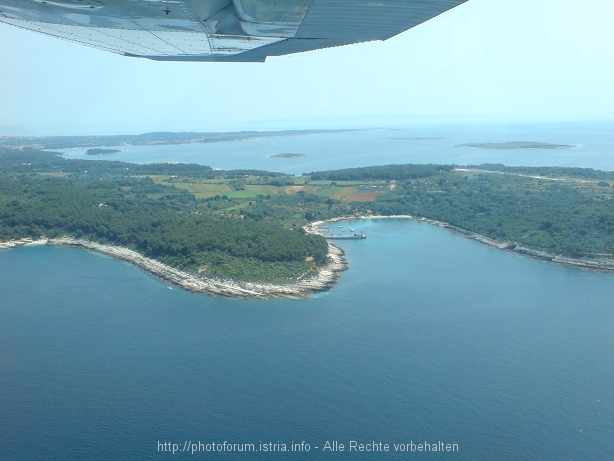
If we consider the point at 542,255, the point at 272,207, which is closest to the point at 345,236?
the point at 272,207

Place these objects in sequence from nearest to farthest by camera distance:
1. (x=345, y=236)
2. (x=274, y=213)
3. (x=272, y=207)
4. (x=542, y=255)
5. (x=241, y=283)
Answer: (x=241, y=283), (x=542, y=255), (x=345, y=236), (x=274, y=213), (x=272, y=207)

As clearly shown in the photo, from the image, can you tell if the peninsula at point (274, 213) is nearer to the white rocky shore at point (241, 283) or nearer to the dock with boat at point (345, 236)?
the white rocky shore at point (241, 283)

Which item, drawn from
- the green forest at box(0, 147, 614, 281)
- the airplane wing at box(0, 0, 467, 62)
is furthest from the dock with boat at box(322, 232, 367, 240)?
the airplane wing at box(0, 0, 467, 62)

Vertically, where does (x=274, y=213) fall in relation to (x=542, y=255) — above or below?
above

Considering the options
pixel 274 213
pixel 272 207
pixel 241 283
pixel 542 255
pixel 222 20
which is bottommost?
pixel 241 283

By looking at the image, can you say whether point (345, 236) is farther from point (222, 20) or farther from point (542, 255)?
point (222, 20)

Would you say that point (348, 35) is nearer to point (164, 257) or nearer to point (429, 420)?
point (429, 420)

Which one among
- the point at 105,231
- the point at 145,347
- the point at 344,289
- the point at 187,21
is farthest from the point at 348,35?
the point at 105,231
